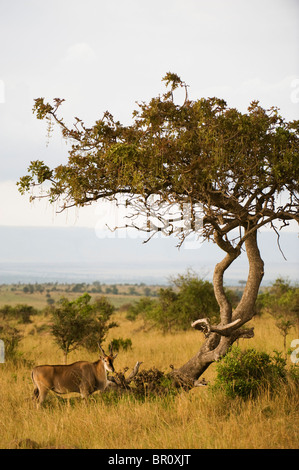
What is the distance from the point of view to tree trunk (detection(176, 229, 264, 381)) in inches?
379

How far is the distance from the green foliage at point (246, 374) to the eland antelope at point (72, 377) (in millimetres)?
2085

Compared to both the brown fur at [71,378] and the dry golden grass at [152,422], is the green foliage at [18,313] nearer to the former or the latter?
the dry golden grass at [152,422]

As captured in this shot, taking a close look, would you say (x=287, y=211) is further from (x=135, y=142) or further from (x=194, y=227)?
(x=135, y=142)

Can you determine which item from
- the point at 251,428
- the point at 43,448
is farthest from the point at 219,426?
the point at 43,448

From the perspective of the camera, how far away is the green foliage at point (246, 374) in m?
8.30

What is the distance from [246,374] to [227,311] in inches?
57.4

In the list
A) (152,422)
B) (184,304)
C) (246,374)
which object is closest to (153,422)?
(152,422)

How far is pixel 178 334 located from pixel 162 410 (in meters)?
14.2

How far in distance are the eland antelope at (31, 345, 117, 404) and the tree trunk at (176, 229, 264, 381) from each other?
6.52ft

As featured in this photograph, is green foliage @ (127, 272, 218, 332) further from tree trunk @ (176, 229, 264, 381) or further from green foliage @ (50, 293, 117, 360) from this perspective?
tree trunk @ (176, 229, 264, 381)

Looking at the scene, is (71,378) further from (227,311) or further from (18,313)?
(18,313)

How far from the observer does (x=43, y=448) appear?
249 inches

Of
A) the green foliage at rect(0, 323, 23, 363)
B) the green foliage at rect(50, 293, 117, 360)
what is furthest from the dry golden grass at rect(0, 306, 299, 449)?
the green foliage at rect(50, 293, 117, 360)

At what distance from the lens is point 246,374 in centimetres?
867
